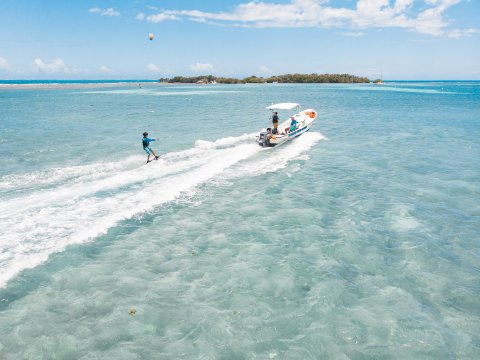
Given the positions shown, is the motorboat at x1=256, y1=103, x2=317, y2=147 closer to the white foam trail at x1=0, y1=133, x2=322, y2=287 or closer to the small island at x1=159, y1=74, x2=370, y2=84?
the white foam trail at x1=0, y1=133, x2=322, y2=287

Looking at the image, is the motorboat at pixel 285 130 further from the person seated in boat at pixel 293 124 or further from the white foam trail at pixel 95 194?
the white foam trail at pixel 95 194

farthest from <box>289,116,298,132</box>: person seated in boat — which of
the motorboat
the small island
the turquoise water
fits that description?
the small island

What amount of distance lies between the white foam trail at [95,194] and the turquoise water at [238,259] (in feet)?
0.25

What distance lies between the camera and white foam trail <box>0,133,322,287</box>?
10.1 m

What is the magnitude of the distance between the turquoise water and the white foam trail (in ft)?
0.25

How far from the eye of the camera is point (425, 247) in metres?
10.4

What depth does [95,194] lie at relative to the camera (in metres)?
14.0

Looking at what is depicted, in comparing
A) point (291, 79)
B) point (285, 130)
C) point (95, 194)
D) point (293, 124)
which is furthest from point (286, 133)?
point (291, 79)

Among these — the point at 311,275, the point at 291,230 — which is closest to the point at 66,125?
the point at 291,230

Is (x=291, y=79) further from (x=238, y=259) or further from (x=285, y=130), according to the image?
(x=238, y=259)

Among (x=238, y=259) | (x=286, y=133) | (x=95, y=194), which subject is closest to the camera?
(x=238, y=259)

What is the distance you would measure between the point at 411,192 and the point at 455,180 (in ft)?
11.8

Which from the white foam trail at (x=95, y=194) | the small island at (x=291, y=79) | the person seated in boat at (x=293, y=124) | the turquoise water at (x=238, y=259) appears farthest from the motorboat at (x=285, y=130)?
the small island at (x=291, y=79)

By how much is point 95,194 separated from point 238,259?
7.55 meters
